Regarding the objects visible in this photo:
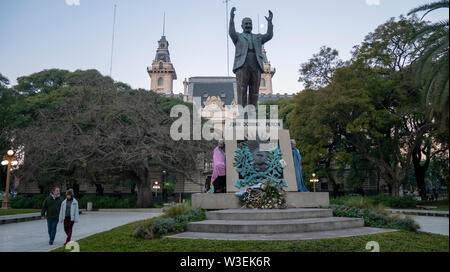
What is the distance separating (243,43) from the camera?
37.5ft

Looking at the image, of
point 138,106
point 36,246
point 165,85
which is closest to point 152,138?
point 138,106

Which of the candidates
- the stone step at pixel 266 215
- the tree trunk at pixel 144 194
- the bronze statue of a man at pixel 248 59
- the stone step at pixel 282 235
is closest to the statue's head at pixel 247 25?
the bronze statue of a man at pixel 248 59

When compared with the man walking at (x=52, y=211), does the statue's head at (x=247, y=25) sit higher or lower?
higher

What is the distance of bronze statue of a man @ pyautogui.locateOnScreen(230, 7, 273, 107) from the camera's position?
37.3 feet

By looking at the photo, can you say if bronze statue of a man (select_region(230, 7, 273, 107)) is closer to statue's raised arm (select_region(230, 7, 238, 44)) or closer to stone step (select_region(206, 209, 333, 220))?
statue's raised arm (select_region(230, 7, 238, 44))

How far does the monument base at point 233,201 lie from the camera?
32.0ft

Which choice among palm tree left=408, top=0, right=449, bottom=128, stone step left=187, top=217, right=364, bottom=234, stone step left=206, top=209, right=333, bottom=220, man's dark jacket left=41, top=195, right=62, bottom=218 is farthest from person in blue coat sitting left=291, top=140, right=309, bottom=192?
man's dark jacket left=41, top=195, right=62, bottom=218

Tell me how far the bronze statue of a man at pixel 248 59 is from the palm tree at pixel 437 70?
16.1ft

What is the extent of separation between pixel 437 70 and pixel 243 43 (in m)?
6.69

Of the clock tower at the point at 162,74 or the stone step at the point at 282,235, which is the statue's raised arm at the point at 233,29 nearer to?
the stone step at the point at 282,235

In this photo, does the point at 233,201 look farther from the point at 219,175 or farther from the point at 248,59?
the point at 248,59

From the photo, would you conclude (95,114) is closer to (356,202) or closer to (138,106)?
(138,106)

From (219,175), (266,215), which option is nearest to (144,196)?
(219,175)
